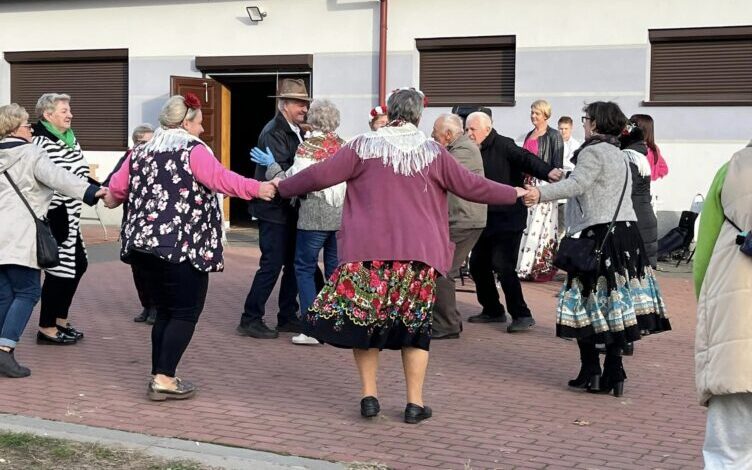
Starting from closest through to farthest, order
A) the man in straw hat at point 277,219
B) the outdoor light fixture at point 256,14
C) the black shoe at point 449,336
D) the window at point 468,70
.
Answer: the man in straw hat at point 277,219 < the black shoe at point 449,336 < the window at point 468,70 < the outdoor light fixture at point 256,14

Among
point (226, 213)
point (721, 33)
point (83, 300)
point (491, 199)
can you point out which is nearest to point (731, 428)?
point (491, 199)

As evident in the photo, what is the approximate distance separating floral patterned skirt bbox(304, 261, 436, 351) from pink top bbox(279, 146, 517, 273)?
79 mm

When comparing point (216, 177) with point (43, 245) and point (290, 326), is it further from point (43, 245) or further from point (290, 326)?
point (290, 326)

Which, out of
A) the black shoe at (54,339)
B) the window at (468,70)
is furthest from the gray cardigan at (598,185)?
the window at (468,70)

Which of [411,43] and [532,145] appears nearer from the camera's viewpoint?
[532,145]

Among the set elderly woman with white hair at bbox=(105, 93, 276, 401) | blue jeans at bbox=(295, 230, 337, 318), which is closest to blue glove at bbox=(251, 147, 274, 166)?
blue jeans at bbox=(295, 230, 337, 318)

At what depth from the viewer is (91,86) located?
19703mm

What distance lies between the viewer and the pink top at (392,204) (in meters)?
6.19

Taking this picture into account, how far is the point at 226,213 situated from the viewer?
19.1 meters

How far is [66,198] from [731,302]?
5.34m

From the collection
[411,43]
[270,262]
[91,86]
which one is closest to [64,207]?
[270,262]

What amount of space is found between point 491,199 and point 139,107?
1362 cm

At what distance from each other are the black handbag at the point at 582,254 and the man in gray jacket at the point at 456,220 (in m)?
1.77

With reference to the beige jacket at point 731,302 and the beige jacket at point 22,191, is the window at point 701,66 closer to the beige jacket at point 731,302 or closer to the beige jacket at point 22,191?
the beige jacket at point 22,191
